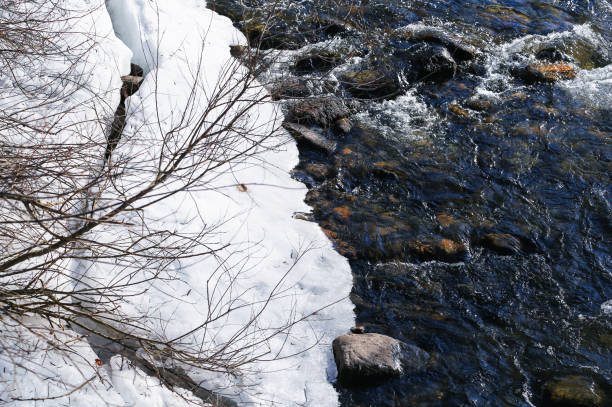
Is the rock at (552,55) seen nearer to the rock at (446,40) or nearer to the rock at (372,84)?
the rock at (446,40)

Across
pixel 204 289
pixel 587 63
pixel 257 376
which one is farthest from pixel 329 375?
pixel 587 63

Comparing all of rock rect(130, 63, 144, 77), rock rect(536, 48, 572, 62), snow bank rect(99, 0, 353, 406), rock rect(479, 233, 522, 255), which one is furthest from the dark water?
rock rect(130, 63, 144, 77)

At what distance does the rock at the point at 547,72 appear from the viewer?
7.96m

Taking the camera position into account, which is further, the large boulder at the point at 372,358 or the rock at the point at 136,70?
the rock at the point at 136,70

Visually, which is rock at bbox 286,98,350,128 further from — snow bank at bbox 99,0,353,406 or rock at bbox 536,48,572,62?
rock at bbox 536,48,572,62

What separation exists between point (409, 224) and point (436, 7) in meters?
4.82

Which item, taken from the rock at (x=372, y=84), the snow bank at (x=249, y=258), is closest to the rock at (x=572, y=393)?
the snow bank at (x=249, y=258)

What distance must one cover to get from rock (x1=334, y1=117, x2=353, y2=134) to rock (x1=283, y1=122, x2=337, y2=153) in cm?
24

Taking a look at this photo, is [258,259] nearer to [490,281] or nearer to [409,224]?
[409,224]

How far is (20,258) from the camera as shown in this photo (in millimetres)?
3195

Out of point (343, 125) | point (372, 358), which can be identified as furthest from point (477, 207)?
point (372, 358)

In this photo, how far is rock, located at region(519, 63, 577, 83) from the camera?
26.1ft

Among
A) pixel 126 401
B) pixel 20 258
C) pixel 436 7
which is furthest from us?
pixel 436 7

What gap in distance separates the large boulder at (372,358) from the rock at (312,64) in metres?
4.01
